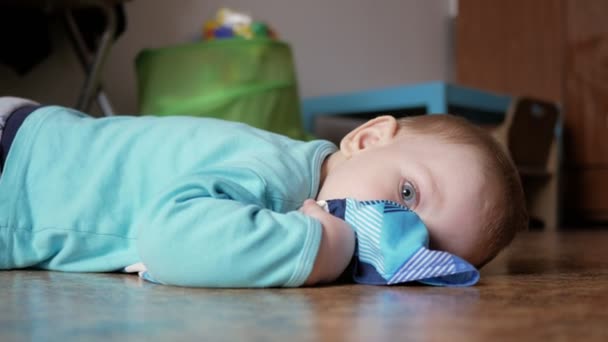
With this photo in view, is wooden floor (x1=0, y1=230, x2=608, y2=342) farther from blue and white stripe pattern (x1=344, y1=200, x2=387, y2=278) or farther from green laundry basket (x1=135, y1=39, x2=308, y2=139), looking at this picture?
green laundry basket (x1=135, y1=39, x2=308, y2=139)

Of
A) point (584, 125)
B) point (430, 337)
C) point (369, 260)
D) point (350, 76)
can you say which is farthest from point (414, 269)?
point (584, 125)

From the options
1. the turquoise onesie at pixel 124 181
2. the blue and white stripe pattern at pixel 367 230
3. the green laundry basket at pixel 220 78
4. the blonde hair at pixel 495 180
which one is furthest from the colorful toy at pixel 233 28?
the blue and white stripe pattern at pixel 367 230

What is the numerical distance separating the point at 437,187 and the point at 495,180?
62 mm

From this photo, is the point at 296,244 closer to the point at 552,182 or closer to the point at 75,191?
the point at 75,191

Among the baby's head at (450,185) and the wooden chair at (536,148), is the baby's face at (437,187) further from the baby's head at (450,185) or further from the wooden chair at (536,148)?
the wooden chair at (536,148)

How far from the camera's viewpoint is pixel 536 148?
2.46 meters

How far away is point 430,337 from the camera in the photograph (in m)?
0.45

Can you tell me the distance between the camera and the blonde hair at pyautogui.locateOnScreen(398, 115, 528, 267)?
79cm

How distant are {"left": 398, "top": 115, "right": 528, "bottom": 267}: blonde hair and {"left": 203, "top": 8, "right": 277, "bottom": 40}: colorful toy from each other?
115 cm

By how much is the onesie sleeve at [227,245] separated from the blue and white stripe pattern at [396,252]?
7 cm

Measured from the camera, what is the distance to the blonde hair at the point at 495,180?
79 centimetres

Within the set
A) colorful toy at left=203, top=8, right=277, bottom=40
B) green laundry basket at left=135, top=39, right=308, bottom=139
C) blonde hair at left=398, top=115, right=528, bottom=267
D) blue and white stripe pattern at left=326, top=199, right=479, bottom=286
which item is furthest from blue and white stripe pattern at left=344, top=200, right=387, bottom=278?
colorful toy at left=203, top=8, right=277, bottom=40

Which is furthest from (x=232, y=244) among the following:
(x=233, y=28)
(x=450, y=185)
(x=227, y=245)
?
(x=233, y=28)

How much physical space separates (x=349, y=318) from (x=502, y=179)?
332 mm
